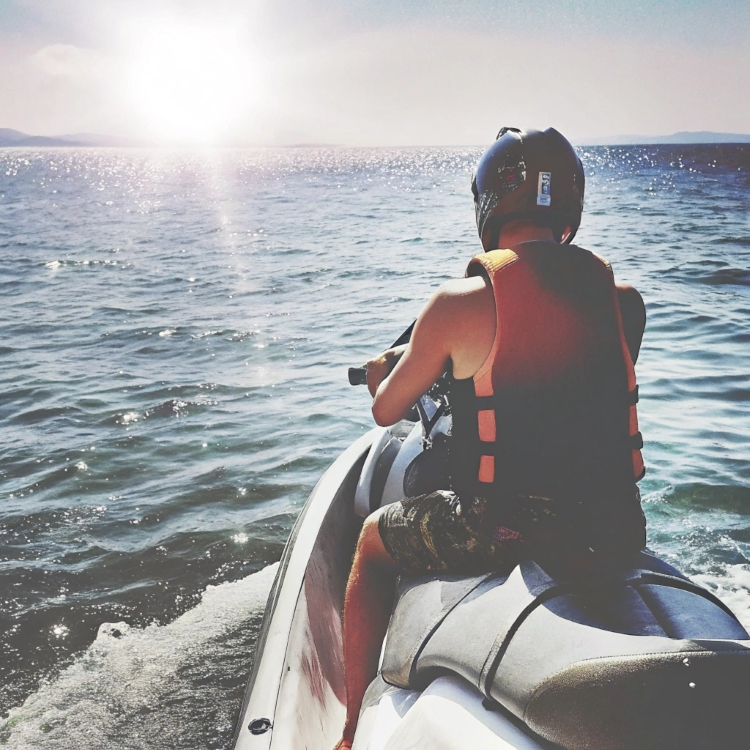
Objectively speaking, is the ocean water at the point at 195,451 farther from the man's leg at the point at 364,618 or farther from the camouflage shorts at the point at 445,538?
the camouflage shorts at the point at 445,538

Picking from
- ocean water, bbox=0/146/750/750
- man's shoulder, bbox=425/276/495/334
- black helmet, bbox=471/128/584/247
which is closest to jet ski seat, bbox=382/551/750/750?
man's shoulder, bbox=425/276/495/334

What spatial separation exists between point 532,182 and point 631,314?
0.54 meters

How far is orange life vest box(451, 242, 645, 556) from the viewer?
2.09m

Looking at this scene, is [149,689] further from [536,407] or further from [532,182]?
[532,182]

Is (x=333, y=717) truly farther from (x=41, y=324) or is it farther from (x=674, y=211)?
(x=674, y=211)

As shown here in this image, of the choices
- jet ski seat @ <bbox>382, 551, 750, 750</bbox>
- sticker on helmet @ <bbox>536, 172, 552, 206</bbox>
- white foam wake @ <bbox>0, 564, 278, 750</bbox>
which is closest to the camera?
jet ski seat @ <bbox>382, 551, 750, 750</bbox>

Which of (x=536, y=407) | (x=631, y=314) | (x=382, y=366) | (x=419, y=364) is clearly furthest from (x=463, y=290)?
(x=382, y=366)

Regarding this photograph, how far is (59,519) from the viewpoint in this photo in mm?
6668

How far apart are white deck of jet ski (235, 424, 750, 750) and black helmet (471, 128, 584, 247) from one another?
1160mm

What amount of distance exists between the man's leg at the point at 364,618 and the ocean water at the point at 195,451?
5.99 feet

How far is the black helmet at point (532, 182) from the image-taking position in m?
2.46

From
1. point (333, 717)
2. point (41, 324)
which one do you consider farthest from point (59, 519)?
point (41, 324)

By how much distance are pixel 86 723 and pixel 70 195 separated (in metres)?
61.4

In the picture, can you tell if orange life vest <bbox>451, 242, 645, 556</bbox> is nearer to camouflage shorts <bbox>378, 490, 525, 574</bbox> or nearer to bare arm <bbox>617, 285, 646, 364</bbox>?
camouflage shorts <bbox>378, 490, 525, 574</bbox>
